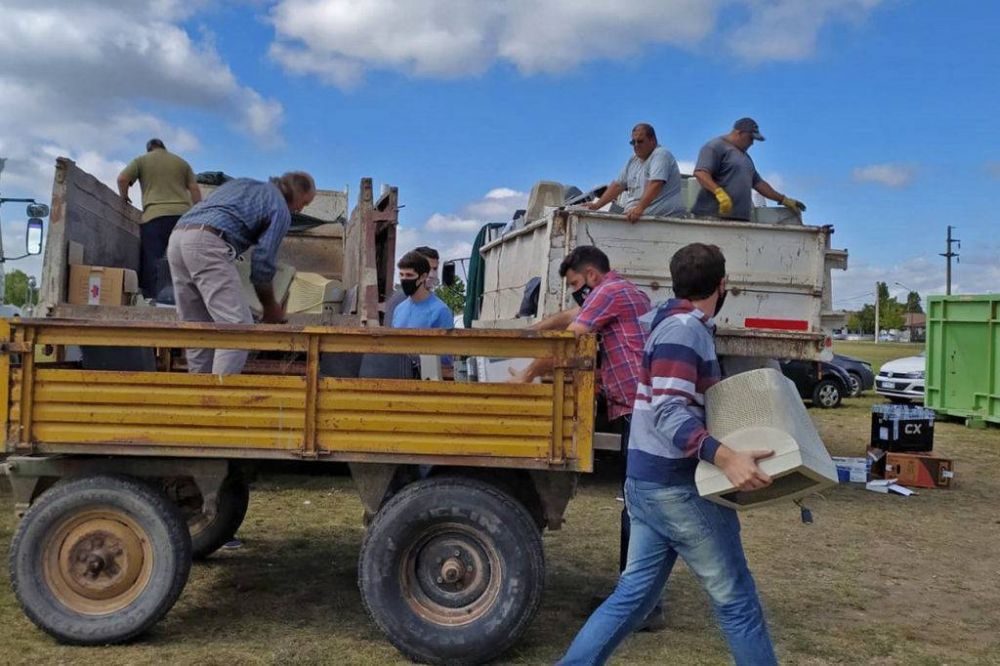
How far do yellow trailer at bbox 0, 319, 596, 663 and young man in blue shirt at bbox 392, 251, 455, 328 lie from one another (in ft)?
5.47

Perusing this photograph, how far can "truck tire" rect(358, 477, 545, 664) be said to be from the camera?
4168mm

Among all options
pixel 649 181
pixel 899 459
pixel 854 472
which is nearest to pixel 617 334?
pixel 649 181

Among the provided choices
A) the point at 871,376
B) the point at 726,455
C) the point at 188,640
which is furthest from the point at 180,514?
the point at 871,376

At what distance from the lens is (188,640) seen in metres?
4.43

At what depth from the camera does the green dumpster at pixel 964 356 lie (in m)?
14.9

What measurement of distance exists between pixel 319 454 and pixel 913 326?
Answer: 10072 cm

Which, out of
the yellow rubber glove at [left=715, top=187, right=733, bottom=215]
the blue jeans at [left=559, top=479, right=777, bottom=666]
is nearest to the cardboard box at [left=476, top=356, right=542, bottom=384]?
the blue jeans at [left=559, top=479, right=777, bottom=666]

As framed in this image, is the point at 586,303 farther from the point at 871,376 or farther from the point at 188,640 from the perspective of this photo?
the point at 871,376

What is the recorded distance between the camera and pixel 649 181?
8070 millimetres

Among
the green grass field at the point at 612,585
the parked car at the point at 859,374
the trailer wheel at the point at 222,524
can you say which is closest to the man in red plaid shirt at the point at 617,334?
the green grass field at the point at 612,585

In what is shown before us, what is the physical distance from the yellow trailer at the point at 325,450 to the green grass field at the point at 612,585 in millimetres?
280

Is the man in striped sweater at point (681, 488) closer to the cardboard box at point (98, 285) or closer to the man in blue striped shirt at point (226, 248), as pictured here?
the man in blue striped shirt at point (226, 248)

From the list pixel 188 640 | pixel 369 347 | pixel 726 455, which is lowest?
pixel 188 640

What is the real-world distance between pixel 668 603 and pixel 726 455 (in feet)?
8.16
